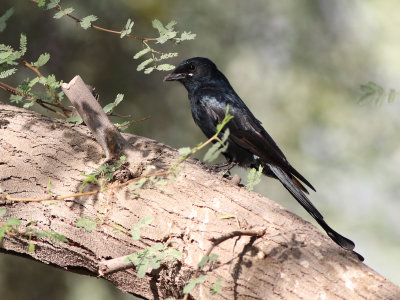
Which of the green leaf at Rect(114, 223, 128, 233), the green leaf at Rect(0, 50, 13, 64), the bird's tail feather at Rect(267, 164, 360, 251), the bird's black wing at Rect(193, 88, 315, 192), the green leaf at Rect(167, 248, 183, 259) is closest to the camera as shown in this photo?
the green leaf at Rect(167, 248, 183, 259)

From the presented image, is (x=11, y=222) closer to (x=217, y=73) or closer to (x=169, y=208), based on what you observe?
(x=169, y=208)

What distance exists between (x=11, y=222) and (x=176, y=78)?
2.81m

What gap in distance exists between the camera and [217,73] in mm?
4949

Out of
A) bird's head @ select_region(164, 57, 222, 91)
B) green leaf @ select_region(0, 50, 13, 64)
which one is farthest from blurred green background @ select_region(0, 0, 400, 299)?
green leaf @ select_region(0, 50, 13, 64)

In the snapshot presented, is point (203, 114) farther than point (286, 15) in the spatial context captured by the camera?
No

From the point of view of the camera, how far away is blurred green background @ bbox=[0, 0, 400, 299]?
20.1 feet

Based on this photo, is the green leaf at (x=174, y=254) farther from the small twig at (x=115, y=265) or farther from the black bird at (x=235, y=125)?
the black bird at (x=235, y=125)

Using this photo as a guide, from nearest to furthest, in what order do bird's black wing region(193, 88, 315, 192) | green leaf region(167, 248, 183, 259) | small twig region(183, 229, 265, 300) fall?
1. small twig region(183, 229, 265, 300)
2. green leaf region(167, 248, 183, 259)
3. bird's black wing region(193, 88, 315, 192)

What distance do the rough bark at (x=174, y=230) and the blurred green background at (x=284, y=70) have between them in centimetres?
301

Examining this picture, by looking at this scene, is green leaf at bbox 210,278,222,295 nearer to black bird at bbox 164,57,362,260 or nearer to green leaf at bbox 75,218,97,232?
green leaf at bbox 75,218,97,232

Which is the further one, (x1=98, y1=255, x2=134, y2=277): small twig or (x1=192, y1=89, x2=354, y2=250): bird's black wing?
(x1=192, y1=89, x2=354, y2=250): bird's black wing

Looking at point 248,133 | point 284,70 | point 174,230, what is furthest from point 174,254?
point 284,70

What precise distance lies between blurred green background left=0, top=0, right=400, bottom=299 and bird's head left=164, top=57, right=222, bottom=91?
4.18 feet

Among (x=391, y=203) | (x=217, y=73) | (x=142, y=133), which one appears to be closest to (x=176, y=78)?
(x=217, y=73)
